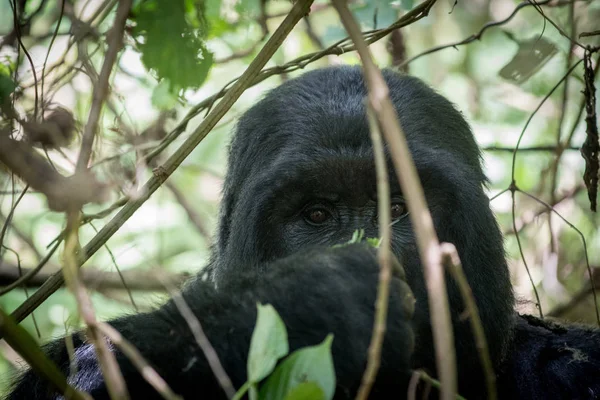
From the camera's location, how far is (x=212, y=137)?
7.14m

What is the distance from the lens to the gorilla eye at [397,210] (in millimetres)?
3094

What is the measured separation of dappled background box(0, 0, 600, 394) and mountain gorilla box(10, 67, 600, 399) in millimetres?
313

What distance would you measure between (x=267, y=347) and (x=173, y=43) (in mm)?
1988

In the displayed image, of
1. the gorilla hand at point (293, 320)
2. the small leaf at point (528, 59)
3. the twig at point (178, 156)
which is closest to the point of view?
the gorilla hand at point (293, 320)

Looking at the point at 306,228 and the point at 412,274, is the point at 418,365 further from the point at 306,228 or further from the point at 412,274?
the point at 306,228

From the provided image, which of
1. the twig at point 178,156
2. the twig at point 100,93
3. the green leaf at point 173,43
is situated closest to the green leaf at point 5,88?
the green leaf at point 173,43

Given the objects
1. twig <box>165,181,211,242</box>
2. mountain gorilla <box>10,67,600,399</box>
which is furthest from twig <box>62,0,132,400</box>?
twig <box>165,181,211,242</box>

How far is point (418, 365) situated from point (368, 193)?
68 centimetres

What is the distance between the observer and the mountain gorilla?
9.41ft

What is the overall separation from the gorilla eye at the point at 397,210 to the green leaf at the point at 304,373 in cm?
145

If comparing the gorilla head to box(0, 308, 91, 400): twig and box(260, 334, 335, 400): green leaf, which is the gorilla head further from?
box(0, 308, 91, 400): twig

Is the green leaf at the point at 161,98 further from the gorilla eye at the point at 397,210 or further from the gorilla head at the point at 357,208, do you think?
the gorilla eye at the point at 397,210

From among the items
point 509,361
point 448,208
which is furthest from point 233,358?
point 509,361

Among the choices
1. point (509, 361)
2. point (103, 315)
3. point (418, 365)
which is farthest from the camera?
point (103, 315)
